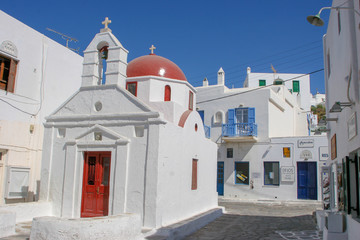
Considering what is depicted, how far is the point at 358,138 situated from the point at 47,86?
11.4 metres

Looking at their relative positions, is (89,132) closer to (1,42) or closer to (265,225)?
(1,42)

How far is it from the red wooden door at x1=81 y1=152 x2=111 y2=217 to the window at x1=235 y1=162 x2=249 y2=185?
13.2 m

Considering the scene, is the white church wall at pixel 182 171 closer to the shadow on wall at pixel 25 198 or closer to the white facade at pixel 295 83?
the shadow on wall at pixel 25 198

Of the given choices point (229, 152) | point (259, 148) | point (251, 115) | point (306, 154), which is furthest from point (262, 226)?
point (251, 115)

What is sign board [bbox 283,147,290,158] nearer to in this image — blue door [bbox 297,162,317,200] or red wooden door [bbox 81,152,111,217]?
blue door [bbox 297,162,317,200]

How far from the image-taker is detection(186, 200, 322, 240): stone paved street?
997 centimetres

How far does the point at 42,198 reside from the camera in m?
9.77

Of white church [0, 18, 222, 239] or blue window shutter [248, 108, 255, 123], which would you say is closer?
white church [0, 18, 222, 239]

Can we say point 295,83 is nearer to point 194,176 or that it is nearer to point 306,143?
point 306,143

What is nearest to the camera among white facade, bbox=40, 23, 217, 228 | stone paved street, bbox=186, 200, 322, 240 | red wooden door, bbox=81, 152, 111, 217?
white facade, bbox=40, 23, 217, 228

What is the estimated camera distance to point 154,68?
37.1 feet

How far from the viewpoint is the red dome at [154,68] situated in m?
11.3

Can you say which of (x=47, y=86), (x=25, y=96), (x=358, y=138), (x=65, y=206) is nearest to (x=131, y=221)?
(x=65, y=206)

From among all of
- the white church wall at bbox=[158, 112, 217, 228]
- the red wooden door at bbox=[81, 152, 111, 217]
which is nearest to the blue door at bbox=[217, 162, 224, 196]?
the white church wall at bbox=[158, 112, 217, 228]
